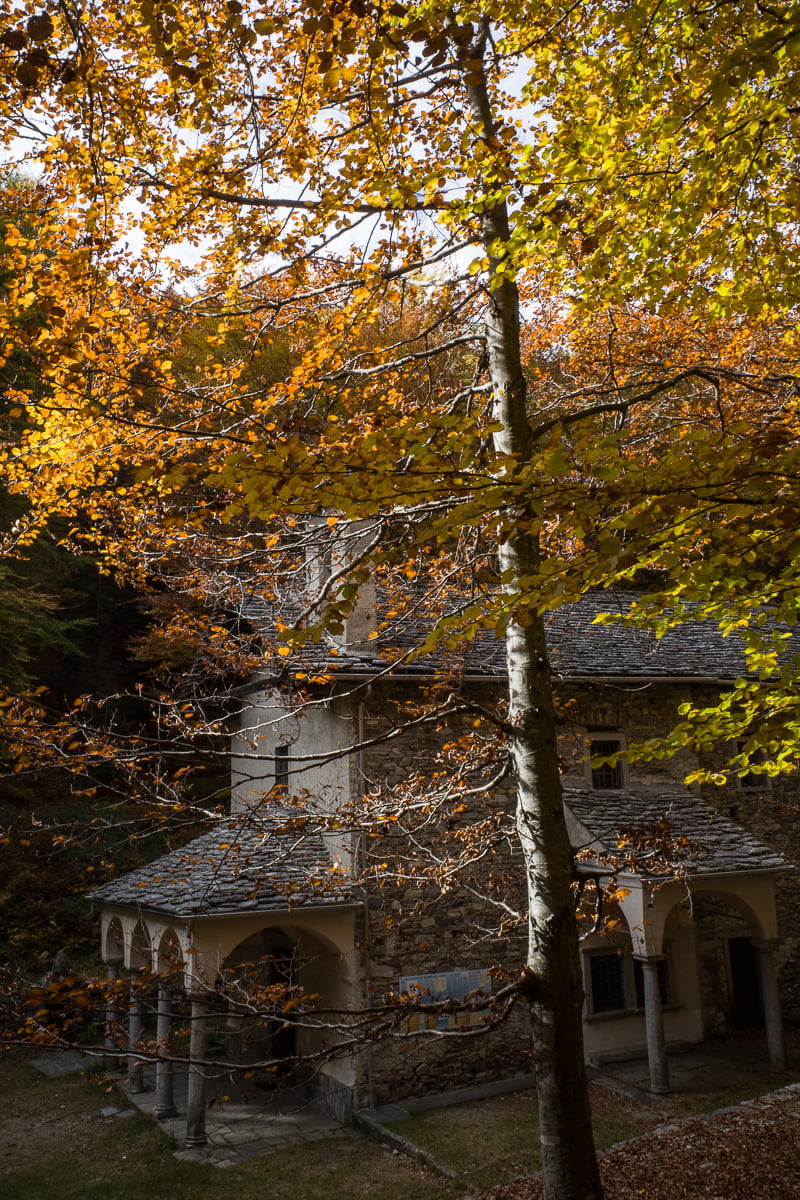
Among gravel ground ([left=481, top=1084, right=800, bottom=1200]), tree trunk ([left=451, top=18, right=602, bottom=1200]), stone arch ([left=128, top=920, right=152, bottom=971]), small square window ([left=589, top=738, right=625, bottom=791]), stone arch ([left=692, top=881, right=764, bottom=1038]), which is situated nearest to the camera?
tree trunk ([left=451, top=18, right=602, bottom=1200])

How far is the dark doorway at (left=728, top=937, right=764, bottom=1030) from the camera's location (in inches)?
582

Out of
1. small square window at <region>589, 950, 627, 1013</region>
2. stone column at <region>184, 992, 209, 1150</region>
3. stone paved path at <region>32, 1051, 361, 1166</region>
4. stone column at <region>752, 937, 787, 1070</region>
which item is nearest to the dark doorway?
stone column at <region>752, 937, 787, 1070</region>

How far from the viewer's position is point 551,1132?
5.36 m

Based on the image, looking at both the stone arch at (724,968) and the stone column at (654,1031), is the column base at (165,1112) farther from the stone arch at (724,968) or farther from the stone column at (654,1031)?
the stone arch at (724,968)

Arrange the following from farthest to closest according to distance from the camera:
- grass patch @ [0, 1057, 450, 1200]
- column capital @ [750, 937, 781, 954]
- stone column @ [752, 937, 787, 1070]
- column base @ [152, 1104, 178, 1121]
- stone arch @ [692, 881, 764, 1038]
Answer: stone arch @ [692, 881, 764, 1038] < column capital @ [750, 937, 781, 954] < stone column @ [752, 937, 787, 1070] < column base @ [152, 1104, 178, 1121] < grass patch @ [0, 1057, 450, 1200]

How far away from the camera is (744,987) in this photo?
15.0 metres

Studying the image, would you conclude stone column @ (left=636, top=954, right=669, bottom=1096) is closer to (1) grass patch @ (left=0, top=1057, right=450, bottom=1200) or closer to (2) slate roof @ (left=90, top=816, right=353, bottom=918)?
(1) grass patch @ (left=0, top=1057, right=450, bottom=1200)

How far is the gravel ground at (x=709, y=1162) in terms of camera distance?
25.0ft

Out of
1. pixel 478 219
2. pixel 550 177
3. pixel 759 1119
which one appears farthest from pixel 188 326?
pixel 759 1119

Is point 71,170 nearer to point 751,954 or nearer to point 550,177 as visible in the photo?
point 550,177

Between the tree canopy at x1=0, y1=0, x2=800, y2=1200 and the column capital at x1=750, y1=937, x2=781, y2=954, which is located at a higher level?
the tree canopy at x1=0, y1=0, x2=800, y2=1200

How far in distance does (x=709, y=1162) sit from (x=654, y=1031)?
325 cm

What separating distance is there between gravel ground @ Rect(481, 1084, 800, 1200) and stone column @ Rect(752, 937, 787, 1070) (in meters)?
2.39

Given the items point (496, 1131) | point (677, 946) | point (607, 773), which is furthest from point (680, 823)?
point (496, 1131)
